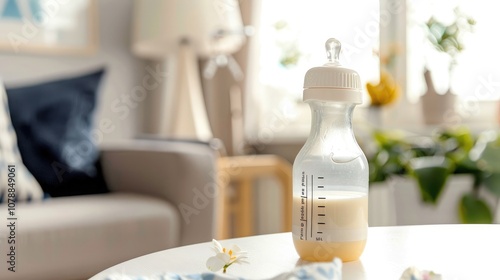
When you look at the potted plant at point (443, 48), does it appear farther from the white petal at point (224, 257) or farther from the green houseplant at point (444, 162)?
the white petal at point (224, 257)

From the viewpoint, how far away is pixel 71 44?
2.80 metres

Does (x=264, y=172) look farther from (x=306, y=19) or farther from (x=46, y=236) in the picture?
(x=46, y=236)

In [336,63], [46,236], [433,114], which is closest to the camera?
[336,63]

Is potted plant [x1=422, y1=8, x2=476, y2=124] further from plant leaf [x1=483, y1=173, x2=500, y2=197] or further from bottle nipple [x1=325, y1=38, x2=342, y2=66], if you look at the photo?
bottle nipple [x1=325, y1=38, x2=342, y2=66]

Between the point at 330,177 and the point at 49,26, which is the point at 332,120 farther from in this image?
the point at 49,26

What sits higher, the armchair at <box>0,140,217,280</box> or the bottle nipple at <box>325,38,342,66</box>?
the bottle nipple at <box>325,38,342,66</box>

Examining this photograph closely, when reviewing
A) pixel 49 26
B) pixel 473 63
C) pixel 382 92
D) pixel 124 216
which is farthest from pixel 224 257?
pixel 49 26

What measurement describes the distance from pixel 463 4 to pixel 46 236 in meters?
1.80

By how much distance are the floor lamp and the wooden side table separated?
0.61ft

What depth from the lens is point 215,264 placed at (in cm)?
66

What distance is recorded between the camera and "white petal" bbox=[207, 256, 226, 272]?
2.15 feet

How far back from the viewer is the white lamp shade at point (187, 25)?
8.32 feet

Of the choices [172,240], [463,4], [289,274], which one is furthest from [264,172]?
[289,274]

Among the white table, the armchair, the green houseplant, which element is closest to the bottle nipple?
the white table
